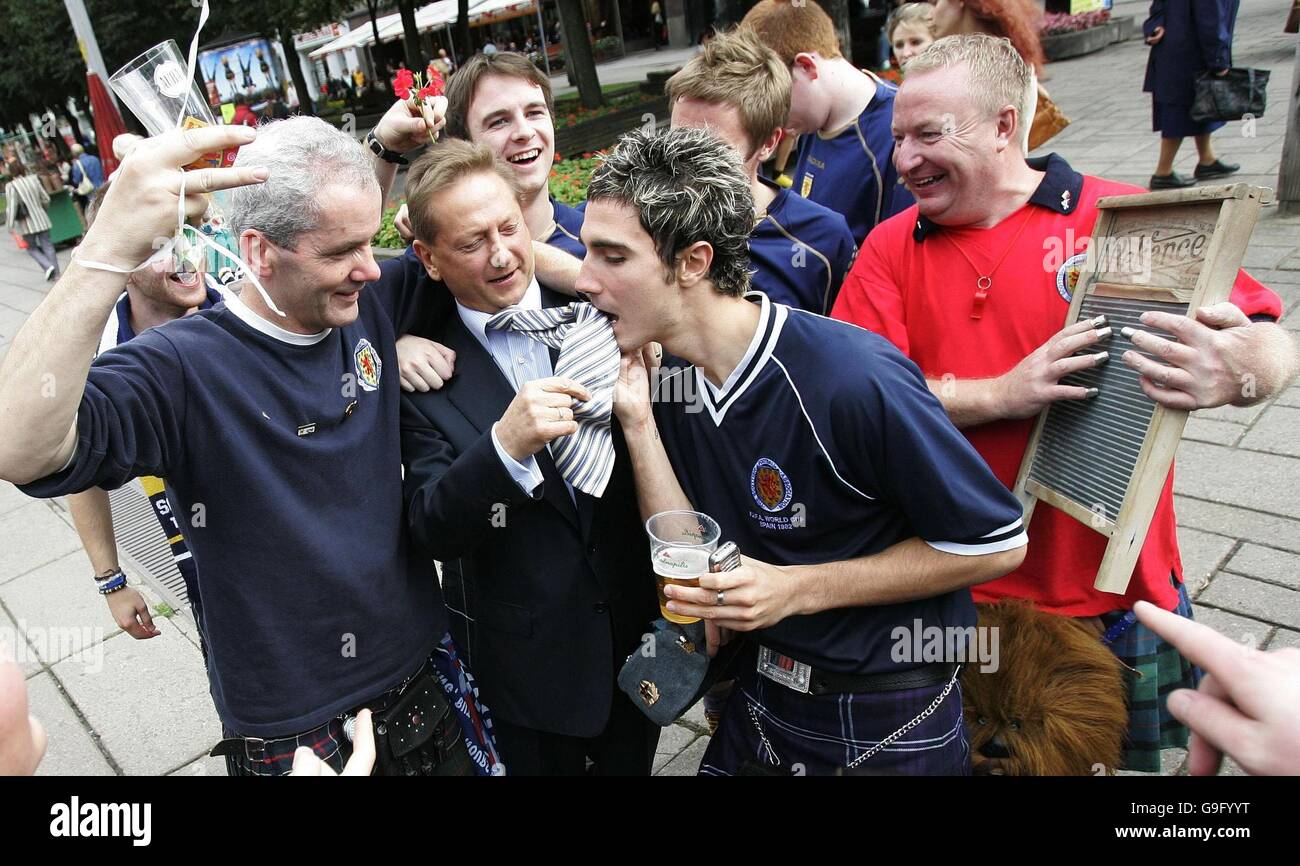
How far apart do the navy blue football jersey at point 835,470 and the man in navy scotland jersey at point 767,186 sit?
905 millimetres

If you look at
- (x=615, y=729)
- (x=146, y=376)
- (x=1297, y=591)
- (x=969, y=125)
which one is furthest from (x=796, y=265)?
(x=1297, y=591)

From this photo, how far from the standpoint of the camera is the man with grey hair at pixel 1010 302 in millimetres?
2340

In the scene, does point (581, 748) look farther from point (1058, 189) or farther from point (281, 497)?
point (1058, 189)

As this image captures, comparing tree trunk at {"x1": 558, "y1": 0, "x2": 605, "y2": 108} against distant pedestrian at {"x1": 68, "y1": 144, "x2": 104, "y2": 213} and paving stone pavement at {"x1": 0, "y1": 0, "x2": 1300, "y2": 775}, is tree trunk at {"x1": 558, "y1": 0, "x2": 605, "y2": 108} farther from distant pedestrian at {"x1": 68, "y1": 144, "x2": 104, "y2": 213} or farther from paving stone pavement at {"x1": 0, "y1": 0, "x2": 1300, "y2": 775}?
paving stone pavement at {"x1": 0, "y1": 0, "x2": 1300, "y2": 775}

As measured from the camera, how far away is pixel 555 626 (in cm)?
241

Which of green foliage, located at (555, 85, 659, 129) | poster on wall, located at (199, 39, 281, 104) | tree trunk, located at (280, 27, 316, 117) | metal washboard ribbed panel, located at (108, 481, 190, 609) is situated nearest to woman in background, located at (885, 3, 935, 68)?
metal washboard ribbed panel, located at (108, 481, 190, 609)

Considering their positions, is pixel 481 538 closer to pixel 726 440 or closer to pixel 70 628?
pixel 726 440

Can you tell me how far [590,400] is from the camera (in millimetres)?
2094

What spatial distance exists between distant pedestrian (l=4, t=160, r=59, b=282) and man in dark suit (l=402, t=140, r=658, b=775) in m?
14.6

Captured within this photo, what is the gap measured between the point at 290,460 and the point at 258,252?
0.51 m

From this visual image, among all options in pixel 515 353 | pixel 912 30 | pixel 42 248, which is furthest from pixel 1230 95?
pixel 42 248

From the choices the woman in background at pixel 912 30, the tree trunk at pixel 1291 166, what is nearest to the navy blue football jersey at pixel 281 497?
the woman in background at pixel 912 30

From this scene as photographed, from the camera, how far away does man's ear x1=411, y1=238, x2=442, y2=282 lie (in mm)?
2424

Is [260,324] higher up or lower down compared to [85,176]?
higher up
